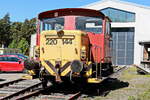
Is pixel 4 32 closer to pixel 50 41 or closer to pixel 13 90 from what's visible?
pixel 13 90

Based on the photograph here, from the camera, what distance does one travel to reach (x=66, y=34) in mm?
10812

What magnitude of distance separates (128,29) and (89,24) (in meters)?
36.0

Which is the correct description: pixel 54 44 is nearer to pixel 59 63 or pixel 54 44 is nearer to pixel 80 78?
pixel 59 63

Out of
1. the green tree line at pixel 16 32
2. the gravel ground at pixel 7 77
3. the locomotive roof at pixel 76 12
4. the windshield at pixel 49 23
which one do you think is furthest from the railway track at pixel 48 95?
the green tree line at pixel 16 32

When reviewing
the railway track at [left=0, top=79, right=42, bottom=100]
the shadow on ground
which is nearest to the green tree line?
the railway track at [left=0, top=79, right=42, bottom=100]

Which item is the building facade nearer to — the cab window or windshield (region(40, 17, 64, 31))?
the cab window

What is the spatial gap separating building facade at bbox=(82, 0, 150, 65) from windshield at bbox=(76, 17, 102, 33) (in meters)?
34.3

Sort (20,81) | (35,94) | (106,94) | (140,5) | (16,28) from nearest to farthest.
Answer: (35,94) → (106,94) → (20,81) → (140,5) → (16,28)

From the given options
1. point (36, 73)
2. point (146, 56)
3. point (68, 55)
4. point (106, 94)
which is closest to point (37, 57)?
point (36, 73)

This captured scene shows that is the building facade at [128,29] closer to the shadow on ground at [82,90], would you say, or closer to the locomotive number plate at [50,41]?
the shadow on ground at [82,90]

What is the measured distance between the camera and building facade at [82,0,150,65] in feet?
152

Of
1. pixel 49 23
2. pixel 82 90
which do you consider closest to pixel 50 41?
pixel 49 23

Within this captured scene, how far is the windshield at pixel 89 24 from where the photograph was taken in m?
11.7

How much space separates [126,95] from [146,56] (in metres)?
15.3
